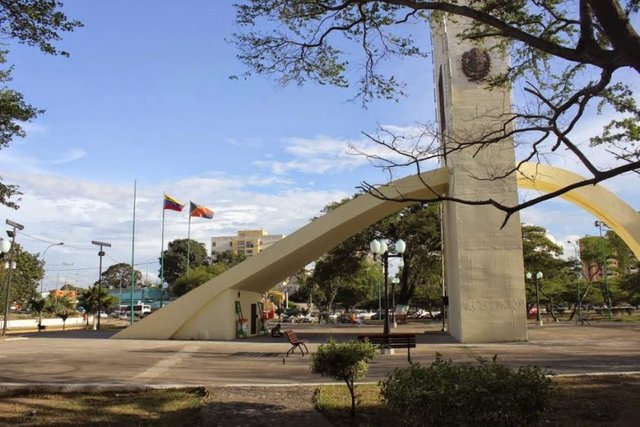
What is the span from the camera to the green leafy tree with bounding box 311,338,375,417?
8172mm

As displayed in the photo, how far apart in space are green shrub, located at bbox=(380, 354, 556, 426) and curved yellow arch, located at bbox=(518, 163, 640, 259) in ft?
76.8

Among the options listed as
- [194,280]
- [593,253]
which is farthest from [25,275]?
[593,253]

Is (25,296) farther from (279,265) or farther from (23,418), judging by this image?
(23,418)

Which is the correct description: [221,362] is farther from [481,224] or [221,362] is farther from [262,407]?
[481,224]

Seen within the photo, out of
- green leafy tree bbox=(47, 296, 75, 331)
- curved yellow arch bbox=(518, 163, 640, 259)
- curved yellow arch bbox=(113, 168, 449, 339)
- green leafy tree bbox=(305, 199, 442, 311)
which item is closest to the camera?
curved yellow arch bbox=(113, 168, 449, 339)

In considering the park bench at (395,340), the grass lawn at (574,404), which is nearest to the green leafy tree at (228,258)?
the park bench at (395,340)

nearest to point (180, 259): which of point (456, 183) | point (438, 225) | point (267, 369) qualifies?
point (438, 225)

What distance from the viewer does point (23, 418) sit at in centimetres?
788

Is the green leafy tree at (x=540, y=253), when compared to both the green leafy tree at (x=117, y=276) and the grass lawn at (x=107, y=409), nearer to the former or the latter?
the grass lawn at (x=107, y=409)

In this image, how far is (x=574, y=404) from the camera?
885 centimetres

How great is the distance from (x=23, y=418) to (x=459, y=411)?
612 centimetres

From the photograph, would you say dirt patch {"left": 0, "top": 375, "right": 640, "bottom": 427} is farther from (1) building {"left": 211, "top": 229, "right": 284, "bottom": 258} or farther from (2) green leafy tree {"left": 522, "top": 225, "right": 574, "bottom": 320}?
(1) building {"left": 211, "top": 229, "right": 284, "bottom": 258}

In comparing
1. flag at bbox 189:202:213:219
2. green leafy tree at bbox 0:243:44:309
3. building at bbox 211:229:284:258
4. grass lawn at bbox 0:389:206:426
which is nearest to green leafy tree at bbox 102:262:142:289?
building at bbox 211:229:284:258

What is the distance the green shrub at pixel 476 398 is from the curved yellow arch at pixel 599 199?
922 inches
